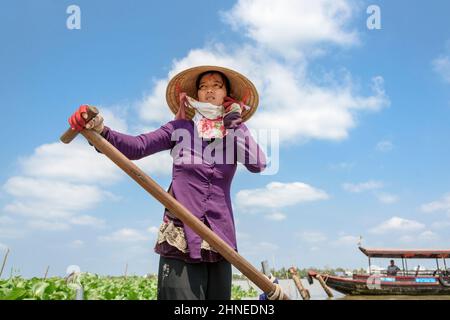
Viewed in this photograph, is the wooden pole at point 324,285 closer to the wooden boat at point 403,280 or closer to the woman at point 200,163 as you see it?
the wooden boat at point 403,280

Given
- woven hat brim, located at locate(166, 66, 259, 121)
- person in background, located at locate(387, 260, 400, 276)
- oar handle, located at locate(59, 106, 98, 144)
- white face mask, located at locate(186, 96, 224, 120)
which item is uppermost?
person in background, located at locate(387, 260, 400, 276)

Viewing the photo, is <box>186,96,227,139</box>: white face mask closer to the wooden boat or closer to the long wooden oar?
the long wooden oar

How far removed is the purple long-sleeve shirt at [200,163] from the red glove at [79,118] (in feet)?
0.42

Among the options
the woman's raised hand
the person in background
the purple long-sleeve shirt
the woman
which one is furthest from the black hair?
the person in background

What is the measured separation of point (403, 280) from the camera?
52.1 ft

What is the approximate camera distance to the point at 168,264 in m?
2.07

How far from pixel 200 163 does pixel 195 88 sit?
0.67 m

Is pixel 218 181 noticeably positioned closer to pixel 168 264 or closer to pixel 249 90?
pixel 168 264

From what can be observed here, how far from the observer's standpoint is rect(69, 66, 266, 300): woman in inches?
80.2

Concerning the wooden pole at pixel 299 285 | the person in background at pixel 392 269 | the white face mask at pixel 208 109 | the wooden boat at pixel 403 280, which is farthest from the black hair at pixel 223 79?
the person in background at pixel 392 269

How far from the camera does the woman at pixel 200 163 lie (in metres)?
2.04

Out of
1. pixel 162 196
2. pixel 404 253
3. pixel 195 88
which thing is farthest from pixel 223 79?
pixel 404 253

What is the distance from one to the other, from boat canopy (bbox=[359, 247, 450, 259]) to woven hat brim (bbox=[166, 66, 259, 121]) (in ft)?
46.3
